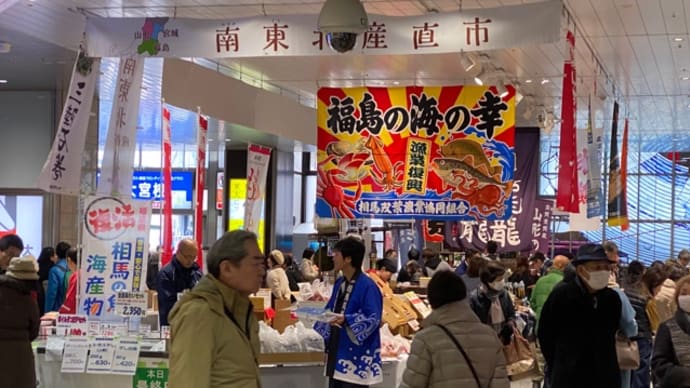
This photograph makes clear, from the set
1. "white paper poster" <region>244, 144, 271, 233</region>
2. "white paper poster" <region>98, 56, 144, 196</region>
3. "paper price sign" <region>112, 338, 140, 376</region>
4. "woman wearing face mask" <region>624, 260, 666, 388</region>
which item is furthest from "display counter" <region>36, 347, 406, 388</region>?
"white paper poster" <region>244, 144, 271, 233</region>

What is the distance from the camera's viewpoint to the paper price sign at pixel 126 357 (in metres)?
6.81

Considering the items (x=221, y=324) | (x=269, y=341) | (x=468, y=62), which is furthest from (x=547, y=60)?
(x=221, y=324)

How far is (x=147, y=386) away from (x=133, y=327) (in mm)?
523

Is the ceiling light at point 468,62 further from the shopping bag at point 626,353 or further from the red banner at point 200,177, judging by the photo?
the shopping bag at point 626,353

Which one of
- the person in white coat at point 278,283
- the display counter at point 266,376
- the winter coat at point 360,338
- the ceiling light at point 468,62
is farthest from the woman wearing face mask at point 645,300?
the person in white coat at point 278,283

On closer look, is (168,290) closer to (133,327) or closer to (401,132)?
(133,327)

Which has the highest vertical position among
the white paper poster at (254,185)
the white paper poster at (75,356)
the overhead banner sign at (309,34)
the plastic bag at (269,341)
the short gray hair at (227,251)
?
the overhead banner sign at (309,34)

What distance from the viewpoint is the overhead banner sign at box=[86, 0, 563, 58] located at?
291 inches

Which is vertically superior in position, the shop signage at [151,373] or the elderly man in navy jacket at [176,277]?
the elderly man in navy jacket at [176,277]

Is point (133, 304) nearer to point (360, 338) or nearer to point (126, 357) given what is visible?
point (126, 357)

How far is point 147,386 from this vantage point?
683 cm

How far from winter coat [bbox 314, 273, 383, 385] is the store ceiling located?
12.7ft

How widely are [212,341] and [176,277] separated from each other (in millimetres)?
5100

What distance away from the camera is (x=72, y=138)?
8203mm
